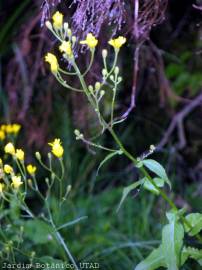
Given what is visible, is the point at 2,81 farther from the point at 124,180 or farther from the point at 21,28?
the point at 124,180

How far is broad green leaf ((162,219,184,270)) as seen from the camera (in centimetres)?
138

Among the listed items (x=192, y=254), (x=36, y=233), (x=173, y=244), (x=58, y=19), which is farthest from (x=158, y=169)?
(x=36, y=233)

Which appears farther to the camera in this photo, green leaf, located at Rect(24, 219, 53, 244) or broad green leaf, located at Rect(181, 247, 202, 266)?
green leaf, located at Rect(24, 219, 53, 244)

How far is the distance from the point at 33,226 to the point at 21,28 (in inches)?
39.2

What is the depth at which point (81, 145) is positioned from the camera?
3.20m

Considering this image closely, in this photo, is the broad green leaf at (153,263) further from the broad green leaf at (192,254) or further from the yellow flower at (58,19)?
the yellow flower at (58,19)

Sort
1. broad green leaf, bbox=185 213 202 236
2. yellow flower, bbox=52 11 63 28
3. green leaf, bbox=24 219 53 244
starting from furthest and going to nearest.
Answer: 1. green leaf, bbox=24 219 53 244
2. broad green leaf, bbox=185 213 202 236
3. yellow flower, bbox=52 11 63 28

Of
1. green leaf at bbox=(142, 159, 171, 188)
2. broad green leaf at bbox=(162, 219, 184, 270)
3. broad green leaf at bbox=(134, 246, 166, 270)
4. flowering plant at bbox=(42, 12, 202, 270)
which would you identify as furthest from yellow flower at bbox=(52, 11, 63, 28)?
broad green leaf at bbox=(134, 246, 166, 270)

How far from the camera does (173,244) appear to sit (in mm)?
1393

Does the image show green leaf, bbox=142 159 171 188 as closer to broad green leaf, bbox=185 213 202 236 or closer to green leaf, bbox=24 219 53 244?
broad green leaf, bbox=185 213 202 236

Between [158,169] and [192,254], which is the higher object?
[158,169]

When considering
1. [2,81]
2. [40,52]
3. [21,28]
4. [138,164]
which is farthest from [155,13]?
[2,81]

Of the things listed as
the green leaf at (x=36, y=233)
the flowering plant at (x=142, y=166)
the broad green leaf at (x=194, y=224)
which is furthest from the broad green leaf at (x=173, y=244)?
the green leaf at (x=36, y=233)

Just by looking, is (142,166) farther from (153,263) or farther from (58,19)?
(58,19)
